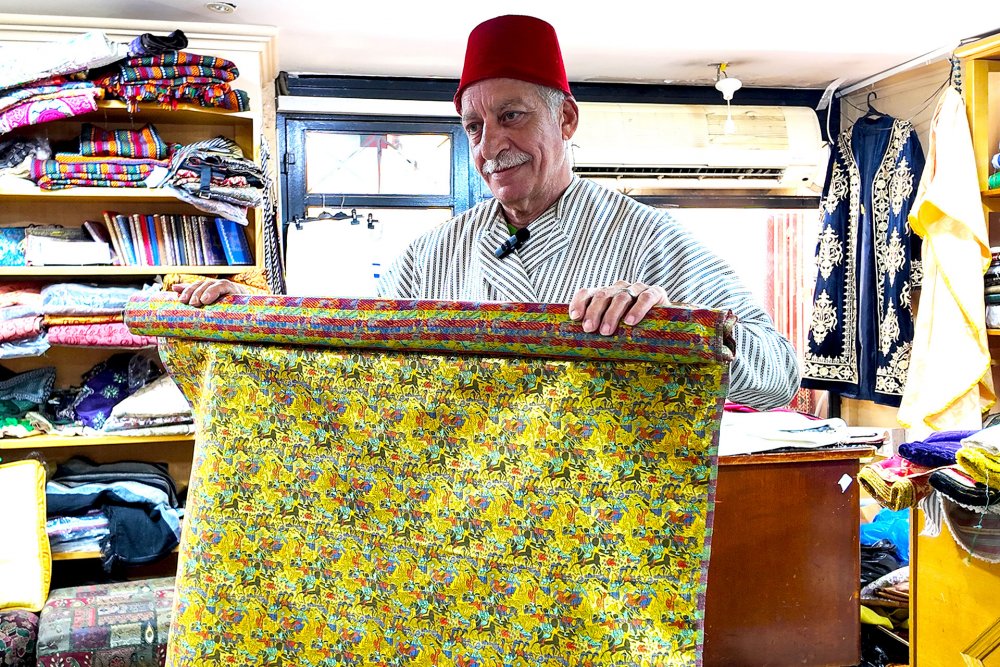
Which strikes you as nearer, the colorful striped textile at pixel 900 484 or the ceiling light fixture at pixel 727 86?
the colorful striped textile at pixel 900 484

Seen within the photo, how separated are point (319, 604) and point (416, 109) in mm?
3802

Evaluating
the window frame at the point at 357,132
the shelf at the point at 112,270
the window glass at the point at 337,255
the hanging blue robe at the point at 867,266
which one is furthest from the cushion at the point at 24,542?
the hanging blue robe at the point at 867,266

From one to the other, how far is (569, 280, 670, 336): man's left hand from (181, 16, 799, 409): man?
0.43 metres

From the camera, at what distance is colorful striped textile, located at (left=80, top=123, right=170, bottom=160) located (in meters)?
3.27

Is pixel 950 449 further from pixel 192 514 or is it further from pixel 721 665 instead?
pixel 192 514

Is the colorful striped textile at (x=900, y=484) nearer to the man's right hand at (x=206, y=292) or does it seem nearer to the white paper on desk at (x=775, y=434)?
the white paper on desk at (x=775, y=434)

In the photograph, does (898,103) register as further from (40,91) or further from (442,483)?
(442,483)

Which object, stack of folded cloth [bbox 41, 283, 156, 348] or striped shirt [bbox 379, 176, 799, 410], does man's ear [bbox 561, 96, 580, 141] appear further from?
stack of folded cloth [bbox 41, 283, 156, 348]

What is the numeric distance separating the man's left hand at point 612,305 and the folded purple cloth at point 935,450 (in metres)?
1.52

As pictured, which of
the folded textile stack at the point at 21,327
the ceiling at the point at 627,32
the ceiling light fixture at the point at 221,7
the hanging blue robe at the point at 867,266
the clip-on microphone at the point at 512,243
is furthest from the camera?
the hanging blue robe at the point at 867,266

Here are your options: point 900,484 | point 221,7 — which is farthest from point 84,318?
point 900,484

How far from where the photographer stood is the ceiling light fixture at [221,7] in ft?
11.1

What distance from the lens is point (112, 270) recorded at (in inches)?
129

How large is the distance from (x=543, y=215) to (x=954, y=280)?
88.0 inches
